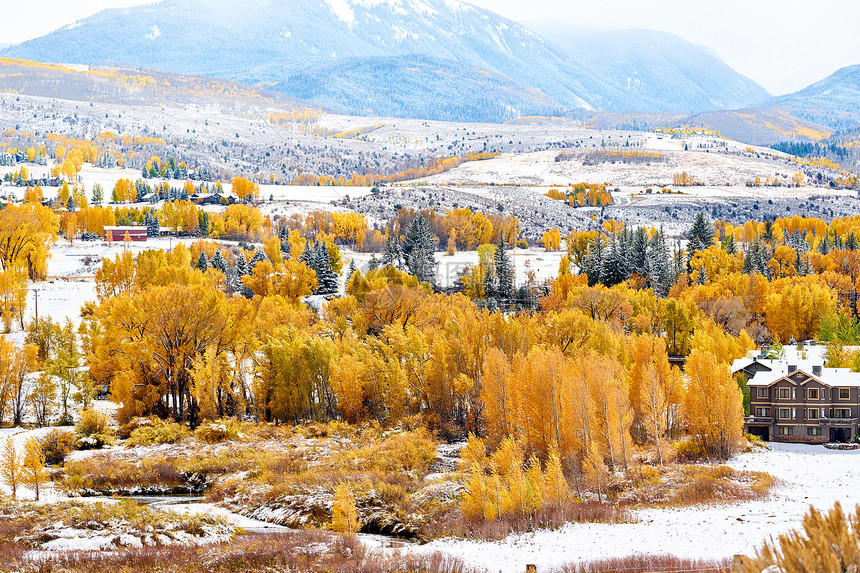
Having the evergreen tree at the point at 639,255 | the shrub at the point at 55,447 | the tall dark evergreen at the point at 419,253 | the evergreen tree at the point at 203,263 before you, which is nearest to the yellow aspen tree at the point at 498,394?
the shrub at the point at 55,447

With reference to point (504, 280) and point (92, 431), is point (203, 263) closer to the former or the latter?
point (504, 280)

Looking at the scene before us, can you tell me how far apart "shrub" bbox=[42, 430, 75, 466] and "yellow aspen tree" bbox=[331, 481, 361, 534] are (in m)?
20.0

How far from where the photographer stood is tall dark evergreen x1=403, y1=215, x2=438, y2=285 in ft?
349

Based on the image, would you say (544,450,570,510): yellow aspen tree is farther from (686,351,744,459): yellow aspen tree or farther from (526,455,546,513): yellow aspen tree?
(686,351,744,459): yellow aspen tree

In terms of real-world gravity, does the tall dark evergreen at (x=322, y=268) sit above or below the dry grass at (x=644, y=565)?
above

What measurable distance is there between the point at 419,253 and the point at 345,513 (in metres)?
70.9

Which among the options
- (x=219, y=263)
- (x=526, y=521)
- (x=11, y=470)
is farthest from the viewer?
(x=219, y=263)

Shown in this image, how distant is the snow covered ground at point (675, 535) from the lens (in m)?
29.9

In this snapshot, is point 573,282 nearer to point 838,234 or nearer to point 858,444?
point 858,444

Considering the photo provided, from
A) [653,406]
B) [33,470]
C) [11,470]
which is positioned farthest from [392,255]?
[11,470]

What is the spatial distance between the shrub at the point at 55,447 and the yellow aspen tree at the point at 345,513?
20.0 metres

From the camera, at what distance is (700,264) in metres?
104

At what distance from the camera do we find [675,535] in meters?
32.1

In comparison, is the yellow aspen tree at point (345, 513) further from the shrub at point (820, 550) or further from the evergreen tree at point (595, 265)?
the evergreen tree at point (595, 265)
